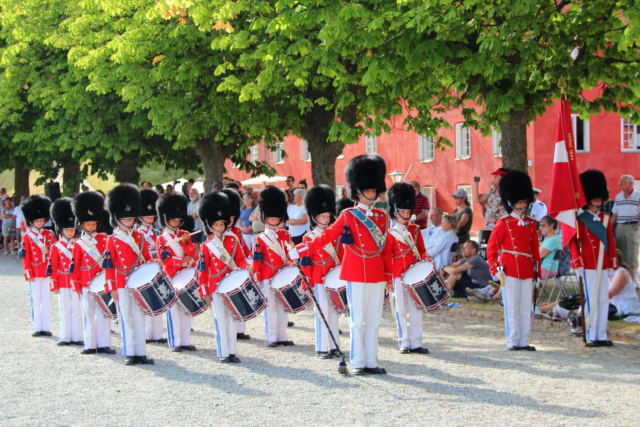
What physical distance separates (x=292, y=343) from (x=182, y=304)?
1412 mm

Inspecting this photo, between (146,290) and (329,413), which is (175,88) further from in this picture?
(329,413)

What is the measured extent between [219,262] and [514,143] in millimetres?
5295

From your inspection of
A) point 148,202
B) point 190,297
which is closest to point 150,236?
point 148,202

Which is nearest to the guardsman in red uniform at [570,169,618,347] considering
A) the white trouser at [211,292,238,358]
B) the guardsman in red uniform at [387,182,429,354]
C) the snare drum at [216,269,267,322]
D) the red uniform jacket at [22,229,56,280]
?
the guardsman in red uniform at [387,182,429,354]

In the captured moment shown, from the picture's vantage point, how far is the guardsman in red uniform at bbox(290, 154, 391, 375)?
833 cm

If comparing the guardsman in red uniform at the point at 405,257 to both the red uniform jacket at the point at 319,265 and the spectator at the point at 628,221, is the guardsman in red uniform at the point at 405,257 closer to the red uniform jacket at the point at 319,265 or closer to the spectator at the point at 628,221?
the red uniform jacket at the point at 319,265

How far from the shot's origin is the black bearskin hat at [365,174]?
8.45 metres

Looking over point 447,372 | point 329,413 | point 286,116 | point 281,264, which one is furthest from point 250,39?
point 329,413

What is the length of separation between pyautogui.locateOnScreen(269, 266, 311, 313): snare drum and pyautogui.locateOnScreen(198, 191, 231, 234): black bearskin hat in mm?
900

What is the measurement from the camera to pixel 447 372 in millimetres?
8469

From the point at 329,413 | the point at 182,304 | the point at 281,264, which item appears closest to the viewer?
the point at 329,413

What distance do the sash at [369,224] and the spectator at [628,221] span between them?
18.5 ft

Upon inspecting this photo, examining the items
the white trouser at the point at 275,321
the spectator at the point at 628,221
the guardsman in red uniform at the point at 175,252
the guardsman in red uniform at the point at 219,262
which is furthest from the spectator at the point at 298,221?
the guardsman in red uniform at the point at 219,262

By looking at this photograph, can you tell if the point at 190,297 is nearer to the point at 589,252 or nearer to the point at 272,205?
the point at 272,205
